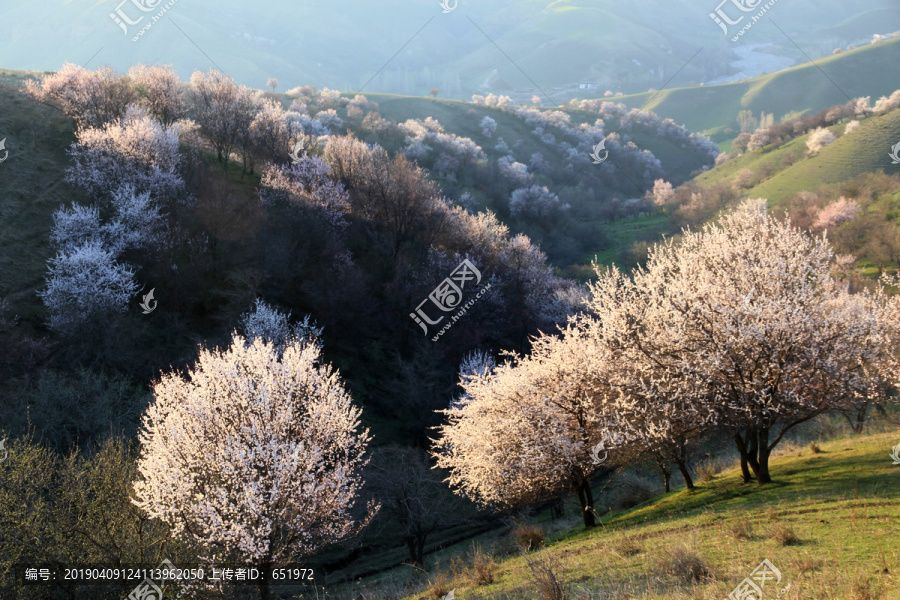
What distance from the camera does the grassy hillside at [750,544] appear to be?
26.1 feet

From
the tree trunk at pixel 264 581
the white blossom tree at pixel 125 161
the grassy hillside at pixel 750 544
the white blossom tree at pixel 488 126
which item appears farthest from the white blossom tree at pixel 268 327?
the white blossom tree at pixel 488 126

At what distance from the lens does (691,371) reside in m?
13.9

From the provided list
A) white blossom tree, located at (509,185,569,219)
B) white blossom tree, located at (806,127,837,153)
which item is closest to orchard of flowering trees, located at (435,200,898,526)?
white blossom tree, located at (509,185,569,219)

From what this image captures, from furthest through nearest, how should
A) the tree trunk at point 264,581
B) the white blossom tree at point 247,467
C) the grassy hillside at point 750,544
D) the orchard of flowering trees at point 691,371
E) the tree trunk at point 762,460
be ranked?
the tree trunk at point 264,581 → the tree trunk at point 762,460 → the white blossom tree at point 247,467 → the orchard of flowering trees at point 691,371 → the grassy hillside at point 750,544

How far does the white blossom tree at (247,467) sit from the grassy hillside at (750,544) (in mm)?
4290

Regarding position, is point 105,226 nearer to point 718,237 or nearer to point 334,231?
point 334,231

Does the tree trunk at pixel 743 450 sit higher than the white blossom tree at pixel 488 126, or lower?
lower

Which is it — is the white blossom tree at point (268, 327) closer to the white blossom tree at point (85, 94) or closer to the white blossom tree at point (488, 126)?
the white blossom tree at point (85, 94)

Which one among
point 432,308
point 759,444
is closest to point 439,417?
point 432,308

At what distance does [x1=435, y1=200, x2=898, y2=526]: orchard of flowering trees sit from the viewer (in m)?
13.0

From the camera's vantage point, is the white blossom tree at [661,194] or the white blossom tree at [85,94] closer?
the white blossom tree at [85,94]

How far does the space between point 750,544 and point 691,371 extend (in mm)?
4932

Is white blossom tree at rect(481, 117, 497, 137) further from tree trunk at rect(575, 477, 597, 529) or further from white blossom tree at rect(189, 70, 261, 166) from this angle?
tree trunk at rect(575, 477, 597, 529)

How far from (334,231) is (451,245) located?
12929 millimetres
